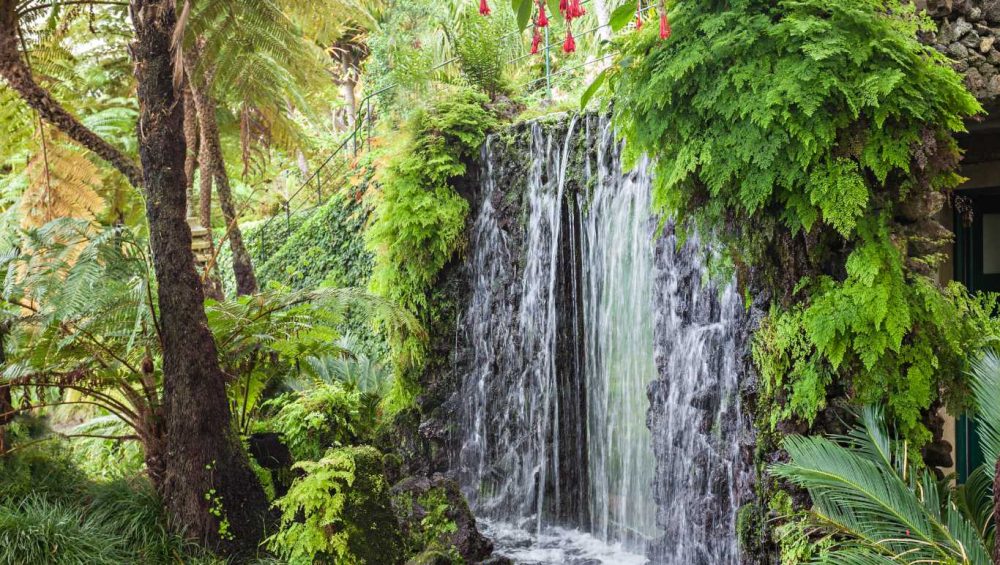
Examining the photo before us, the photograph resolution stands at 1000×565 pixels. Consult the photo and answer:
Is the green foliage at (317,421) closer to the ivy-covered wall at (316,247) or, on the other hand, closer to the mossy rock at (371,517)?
Answer: the mossy rock at (371,517)

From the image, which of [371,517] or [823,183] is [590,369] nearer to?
[371,517]

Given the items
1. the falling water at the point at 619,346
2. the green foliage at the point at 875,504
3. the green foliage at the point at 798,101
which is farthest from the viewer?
the falling water at the point at 619,346

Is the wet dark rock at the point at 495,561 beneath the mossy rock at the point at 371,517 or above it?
beneath

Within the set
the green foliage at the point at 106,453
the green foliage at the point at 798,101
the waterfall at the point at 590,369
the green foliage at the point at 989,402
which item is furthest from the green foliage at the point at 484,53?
the green foliage at the point at 989,402

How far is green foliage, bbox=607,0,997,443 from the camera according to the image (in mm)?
4160

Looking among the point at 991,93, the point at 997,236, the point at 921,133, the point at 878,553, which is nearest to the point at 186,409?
the point at 878,553

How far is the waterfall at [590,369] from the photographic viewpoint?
19.2 feet

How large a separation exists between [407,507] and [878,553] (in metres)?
3.25

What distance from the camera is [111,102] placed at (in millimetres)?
10844

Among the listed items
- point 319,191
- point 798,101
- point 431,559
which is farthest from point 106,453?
point 798,101

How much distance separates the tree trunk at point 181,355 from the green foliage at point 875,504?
10.9 ft

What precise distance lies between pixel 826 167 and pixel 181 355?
3.99 meters

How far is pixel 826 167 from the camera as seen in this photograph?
14.1 feet

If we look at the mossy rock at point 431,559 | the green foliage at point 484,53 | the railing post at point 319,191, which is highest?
the green foliage at point 484,53
